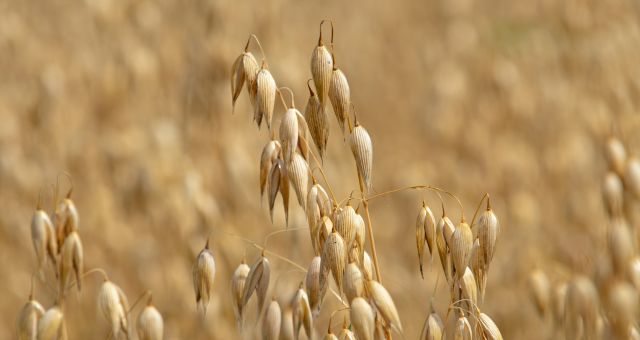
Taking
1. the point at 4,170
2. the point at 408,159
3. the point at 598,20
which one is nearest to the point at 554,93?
the point at 598,20

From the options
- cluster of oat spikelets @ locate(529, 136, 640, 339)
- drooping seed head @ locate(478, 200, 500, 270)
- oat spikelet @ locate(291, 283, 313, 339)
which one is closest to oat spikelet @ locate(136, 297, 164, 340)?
oat spikelet @ locate(291, 283, 313, 339)

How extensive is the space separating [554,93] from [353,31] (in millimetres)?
1772

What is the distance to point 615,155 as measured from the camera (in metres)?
2.15

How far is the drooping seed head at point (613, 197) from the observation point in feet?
6.68

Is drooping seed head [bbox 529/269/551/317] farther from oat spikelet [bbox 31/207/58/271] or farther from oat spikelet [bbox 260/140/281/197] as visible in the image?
oat spikelet [bbox 31/207/58/271]

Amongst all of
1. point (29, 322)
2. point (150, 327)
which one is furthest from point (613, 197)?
point (29, 322)

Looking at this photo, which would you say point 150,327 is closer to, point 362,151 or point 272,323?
point 272,323

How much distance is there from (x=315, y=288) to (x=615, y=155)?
1.08 metres

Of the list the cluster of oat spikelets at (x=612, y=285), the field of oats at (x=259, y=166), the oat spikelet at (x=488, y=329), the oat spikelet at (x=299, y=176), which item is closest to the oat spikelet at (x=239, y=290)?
the field of oats at (x=259, y=166)

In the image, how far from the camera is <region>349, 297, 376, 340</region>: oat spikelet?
1.32 meters

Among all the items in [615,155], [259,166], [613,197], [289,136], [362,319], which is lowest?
[362,319]

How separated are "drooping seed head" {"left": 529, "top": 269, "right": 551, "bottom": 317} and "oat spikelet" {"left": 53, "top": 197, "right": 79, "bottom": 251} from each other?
3.74 ft

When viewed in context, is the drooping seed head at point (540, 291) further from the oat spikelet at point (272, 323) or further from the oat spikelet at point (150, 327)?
the oat spikelet at point (150, 327)

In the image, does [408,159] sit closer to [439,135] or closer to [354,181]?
[439,135]
